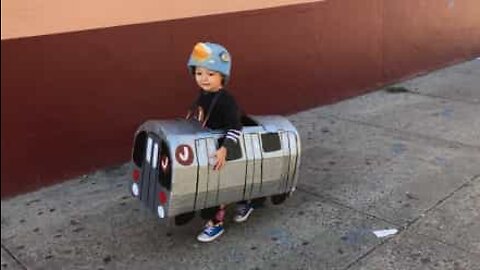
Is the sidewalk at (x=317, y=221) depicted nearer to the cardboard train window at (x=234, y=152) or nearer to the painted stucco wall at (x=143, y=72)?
the painted stucco wall at (x=143, y=72)

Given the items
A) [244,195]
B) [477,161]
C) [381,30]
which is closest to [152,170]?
[244,195]

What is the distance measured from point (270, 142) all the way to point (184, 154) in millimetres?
593

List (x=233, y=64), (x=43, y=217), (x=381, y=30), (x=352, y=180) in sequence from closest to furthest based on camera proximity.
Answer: (x=43, y=217) < (x=352, y=180) < (x=233, y=64) < (x=381, y=30)

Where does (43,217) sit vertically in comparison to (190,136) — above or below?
below

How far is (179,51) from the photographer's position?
486 cm

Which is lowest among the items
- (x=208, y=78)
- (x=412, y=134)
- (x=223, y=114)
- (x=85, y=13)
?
(x=412, y=134)

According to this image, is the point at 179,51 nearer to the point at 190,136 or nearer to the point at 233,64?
the point at 233,64

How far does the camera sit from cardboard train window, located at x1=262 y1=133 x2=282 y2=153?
3.55 m

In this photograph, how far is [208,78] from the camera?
11.0 ft

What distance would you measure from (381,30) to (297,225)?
4.10m

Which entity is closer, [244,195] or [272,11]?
[244,195]

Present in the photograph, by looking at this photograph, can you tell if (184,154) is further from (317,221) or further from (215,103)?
(317,221)

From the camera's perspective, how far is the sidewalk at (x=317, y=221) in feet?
11.0

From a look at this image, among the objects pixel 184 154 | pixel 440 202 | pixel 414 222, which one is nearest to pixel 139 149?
pixel 184 154
